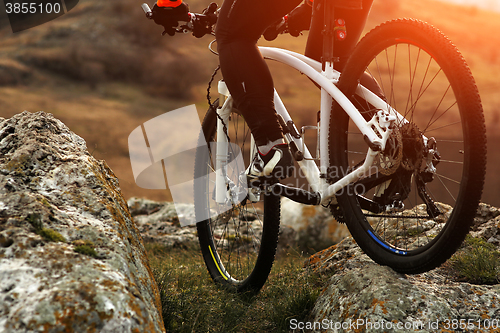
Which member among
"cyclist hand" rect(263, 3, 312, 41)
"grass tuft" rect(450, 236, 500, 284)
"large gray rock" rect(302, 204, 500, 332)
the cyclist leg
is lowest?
"large gray rock" rect(302, 204, 500, 332)

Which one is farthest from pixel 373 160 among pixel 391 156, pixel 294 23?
pixel 294 23

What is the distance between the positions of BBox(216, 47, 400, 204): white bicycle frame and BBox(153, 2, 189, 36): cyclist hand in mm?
603

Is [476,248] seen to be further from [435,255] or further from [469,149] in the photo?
[469,149]

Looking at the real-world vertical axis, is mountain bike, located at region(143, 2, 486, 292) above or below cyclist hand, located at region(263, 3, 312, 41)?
below

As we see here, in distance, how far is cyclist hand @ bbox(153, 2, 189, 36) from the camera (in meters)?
2.60

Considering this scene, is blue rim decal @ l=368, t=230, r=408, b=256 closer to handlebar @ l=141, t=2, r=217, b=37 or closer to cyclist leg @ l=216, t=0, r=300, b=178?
cyclist leg @ l=216, t=0, r=300, b=178

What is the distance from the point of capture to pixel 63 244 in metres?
1.58

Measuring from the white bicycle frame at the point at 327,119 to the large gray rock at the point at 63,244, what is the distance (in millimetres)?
1148

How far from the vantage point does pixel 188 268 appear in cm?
362

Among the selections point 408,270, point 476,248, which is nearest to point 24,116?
point 408,270

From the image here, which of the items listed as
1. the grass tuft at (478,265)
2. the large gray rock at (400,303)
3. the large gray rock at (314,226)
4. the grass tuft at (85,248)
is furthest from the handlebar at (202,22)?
the large gray rock at (314,226)

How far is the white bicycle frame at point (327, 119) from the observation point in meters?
2.02

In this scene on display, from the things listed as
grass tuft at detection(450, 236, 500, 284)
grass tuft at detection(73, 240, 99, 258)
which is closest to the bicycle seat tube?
grass tuft at detection(450, 236, 500, 284)

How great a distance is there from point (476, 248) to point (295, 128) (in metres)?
1.37
